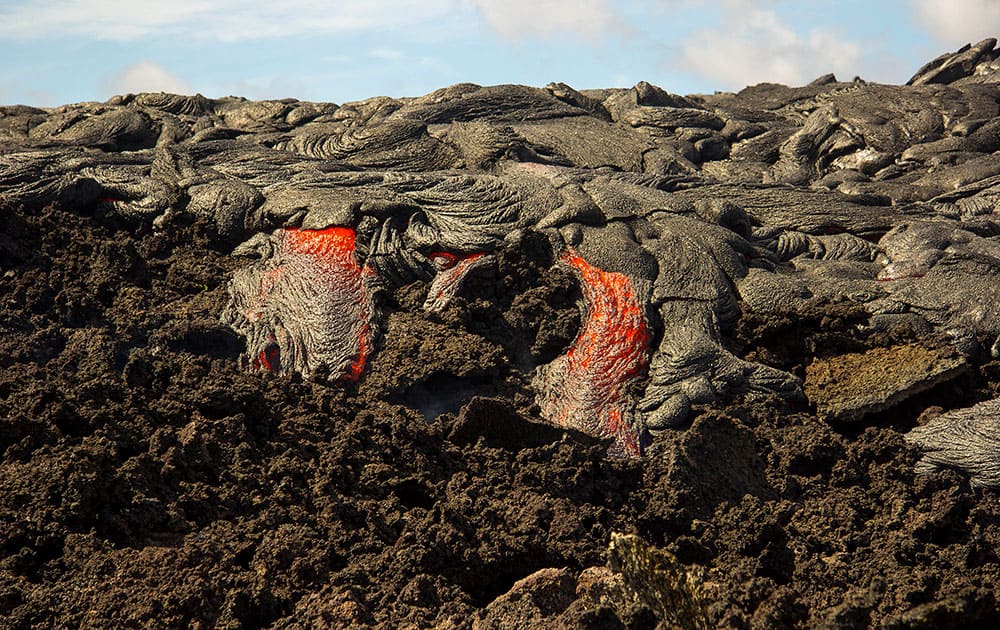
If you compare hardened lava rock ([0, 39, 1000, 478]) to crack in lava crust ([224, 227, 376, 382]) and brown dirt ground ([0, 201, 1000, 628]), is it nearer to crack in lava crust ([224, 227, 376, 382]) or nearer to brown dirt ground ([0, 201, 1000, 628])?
crack in lava crust ([224, 227, 376, 382])

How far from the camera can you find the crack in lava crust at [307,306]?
11.6m

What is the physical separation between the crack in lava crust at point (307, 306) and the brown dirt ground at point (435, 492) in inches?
12.0

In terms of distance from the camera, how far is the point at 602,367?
37.2 ft

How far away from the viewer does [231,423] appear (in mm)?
9617

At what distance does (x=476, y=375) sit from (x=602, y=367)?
1.23 m

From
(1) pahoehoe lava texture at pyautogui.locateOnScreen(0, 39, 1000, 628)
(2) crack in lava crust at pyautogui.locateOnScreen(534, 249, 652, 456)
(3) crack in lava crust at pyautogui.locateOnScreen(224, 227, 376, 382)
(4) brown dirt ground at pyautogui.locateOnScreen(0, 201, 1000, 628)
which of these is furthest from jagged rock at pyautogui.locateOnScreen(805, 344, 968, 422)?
(3) crack in lava crust at pyautogui.locateOnScreen(224, 227, 376, 382)

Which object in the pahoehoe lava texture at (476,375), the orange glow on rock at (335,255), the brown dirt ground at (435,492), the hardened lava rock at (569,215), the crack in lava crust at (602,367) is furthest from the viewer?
the orange glow on rock at (335,255)

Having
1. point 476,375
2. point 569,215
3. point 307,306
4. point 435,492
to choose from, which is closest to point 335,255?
point 307,306

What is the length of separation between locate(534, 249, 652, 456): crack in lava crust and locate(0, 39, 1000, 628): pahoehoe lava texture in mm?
33

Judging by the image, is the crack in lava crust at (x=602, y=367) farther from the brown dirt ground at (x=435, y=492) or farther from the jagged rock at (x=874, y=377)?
the jagged rock at (x=874, y=377)

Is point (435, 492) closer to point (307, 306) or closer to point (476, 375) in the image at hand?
point (476, 375)

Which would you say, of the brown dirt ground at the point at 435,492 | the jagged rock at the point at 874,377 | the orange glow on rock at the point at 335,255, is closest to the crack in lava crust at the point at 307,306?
the orange glow on rock at the point at 335,255

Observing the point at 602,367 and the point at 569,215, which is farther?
the point at 569,215

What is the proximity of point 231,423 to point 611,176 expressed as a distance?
6.69 m
